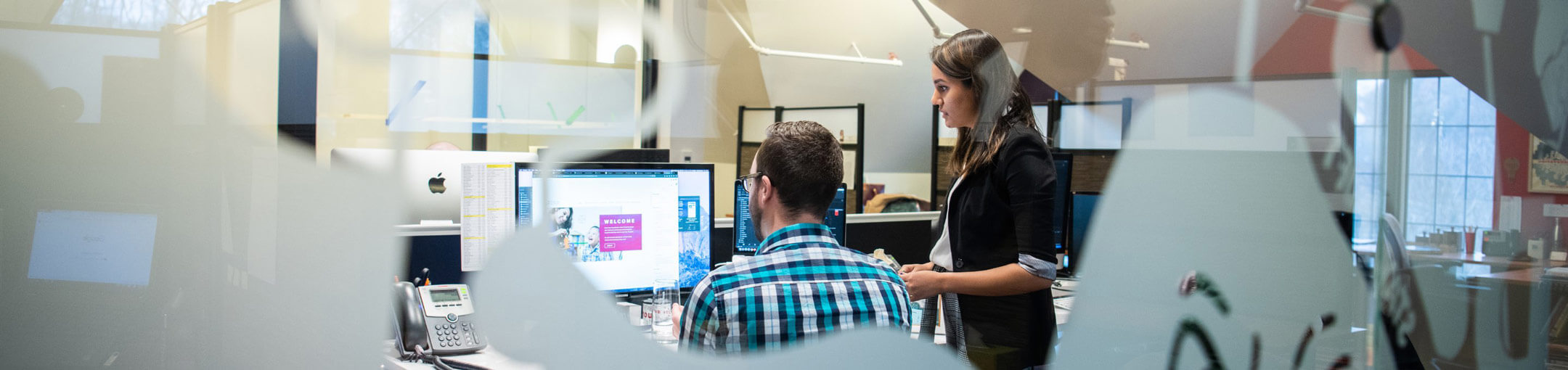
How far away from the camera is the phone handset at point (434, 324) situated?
1.67 m

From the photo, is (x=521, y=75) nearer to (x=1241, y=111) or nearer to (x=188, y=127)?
(x=188, y=127)

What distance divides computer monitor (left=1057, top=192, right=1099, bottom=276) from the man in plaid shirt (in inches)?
15.2

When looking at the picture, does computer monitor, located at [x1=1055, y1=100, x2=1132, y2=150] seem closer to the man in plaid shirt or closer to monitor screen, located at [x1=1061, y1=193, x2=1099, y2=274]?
monitor screen, located at [x1=1061, y1=193, x2=1099, y2=274]

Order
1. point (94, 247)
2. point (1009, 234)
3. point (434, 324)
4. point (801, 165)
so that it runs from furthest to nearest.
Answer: point (94, 247), point (434, 324), point (1009, 234), point (801, 165)

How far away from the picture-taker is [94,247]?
1.80 metres

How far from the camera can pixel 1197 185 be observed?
1.54 meters

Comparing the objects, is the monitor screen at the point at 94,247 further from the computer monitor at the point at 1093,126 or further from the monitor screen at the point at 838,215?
the computer monitor at the point at 1093,126

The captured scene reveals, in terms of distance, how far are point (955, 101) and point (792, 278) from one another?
20.8 inches

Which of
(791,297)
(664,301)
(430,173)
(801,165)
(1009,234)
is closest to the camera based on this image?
(791,297)

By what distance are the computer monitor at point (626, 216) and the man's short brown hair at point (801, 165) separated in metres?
0.44

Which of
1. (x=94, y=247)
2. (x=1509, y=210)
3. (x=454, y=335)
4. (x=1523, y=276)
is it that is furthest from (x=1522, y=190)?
(x=94, y=247)

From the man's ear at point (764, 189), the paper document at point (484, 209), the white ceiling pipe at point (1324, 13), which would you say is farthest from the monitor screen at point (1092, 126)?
the paper document at point (484, 209)

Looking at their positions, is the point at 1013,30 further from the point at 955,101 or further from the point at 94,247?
the point at 94,247

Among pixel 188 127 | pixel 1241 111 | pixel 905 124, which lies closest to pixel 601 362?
pixel 188 127
